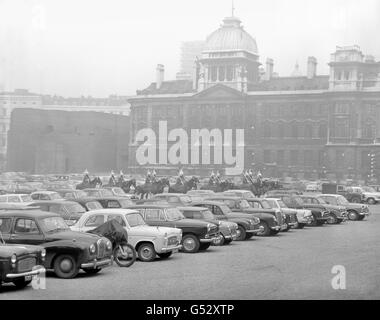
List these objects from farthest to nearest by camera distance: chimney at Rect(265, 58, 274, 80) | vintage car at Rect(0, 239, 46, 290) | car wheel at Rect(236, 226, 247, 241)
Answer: chimney at Rect(265, 58, 274, 80) < car wheel at Rect(236, 226, 247, 241) < vintage car at Rect(0, 239, 46, 290)

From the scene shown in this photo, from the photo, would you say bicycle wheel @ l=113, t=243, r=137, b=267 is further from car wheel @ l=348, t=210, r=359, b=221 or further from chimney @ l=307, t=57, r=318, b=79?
chimney @ l=307, t=57, r=318, b=79

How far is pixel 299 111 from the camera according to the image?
10988 cm

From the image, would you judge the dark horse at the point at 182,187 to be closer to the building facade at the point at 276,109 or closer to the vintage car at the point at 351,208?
the vintage car at the point at 351,208

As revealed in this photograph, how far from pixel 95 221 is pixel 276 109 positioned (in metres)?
91.1

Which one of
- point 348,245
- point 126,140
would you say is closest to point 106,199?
point 348,245

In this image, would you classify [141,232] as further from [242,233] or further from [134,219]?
[242,233]

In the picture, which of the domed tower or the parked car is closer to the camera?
the parked car

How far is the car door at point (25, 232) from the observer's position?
19170mm

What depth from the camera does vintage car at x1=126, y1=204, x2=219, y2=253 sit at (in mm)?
24219

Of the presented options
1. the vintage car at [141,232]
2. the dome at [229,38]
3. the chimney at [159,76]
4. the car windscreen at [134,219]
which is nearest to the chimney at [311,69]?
the dome at [229,38]

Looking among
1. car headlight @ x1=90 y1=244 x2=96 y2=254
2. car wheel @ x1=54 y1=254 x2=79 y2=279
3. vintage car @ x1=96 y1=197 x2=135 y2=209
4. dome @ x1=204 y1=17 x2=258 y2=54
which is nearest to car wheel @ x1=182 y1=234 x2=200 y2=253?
car headlight @ x1=90 y1=244 x2=96 y2=254

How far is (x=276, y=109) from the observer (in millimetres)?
111688

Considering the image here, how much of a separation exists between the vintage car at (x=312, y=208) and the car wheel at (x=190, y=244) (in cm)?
1219

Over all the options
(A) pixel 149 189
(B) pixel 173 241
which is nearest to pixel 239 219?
(B) pixel 173 241
